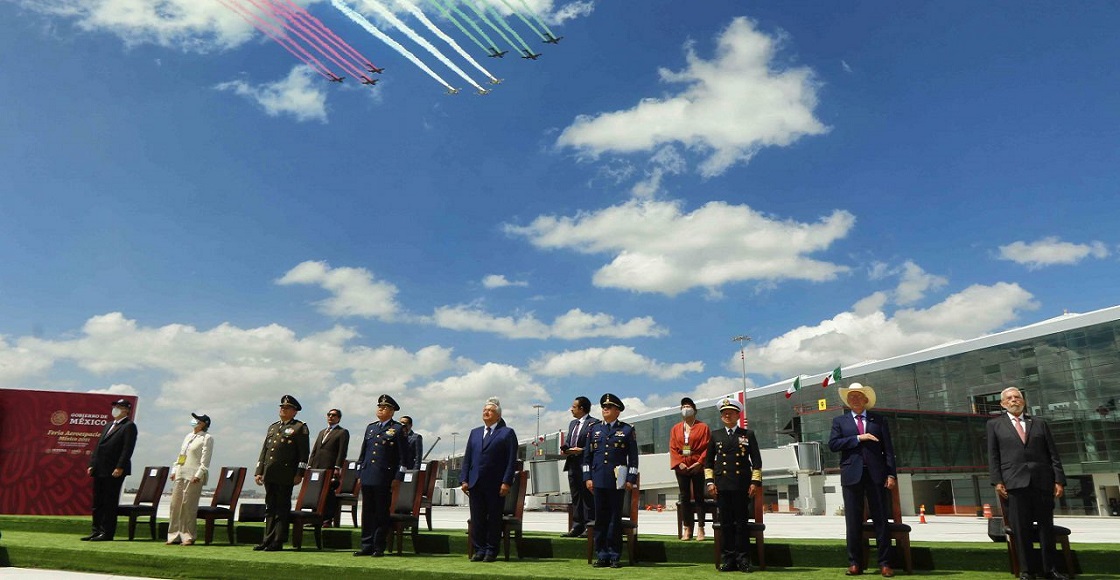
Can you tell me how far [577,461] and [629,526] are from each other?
237cm

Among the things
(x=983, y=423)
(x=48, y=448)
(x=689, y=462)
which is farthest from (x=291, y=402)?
(x=983, y=423)

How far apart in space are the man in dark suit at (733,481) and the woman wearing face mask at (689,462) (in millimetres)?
1464

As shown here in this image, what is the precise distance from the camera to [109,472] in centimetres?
998

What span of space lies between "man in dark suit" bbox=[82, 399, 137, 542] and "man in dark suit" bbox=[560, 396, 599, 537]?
5887mm

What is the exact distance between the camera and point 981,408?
50875mm

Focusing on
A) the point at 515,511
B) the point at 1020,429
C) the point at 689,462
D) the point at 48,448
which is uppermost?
the point at 48,448

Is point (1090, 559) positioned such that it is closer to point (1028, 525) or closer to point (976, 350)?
point (1028, 525)

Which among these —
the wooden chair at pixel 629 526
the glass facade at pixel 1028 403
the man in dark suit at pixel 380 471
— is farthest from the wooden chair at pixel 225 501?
the glass facade at pixel 1028 403

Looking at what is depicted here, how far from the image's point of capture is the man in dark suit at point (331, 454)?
37.4ft

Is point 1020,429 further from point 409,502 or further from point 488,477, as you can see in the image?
point 409,502

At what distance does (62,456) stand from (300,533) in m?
9.28

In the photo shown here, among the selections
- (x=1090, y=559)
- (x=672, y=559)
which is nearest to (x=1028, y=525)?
(x=1090, y=559)

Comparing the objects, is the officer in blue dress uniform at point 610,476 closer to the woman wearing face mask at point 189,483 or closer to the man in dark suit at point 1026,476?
the man in dark suit at point 1026,476

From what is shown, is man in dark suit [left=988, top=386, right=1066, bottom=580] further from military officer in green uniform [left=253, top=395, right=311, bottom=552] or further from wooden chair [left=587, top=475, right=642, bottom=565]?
military officer in green uniform [left=253, top=395, right=311, bottom=552]
